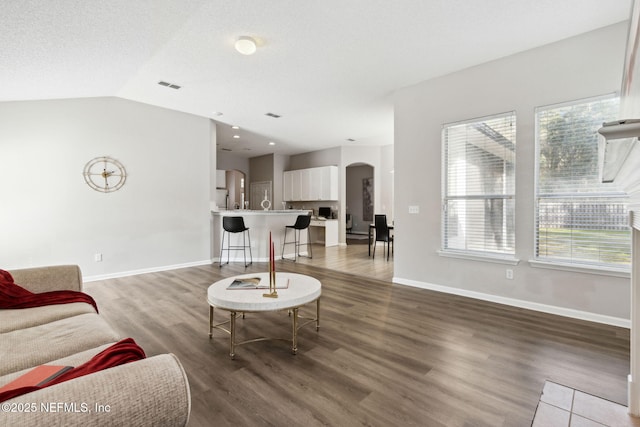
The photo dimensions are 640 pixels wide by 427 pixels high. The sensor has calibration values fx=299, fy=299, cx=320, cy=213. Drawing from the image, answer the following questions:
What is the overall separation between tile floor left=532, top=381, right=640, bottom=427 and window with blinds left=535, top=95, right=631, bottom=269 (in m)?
1.70

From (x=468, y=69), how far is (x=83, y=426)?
444cm

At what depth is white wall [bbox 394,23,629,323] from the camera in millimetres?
2881

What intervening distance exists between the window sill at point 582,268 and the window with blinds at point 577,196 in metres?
0.05

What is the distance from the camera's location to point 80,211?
4.47 m

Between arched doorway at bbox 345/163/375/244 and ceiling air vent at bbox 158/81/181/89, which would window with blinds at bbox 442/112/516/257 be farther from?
arched doorway at bbox 345/163/375/244

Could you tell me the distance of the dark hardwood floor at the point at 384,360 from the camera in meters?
1.66

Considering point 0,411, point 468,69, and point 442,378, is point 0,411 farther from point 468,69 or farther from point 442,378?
point 468,69

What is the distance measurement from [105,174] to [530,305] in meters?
5.99

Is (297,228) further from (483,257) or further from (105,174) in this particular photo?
(483,257)

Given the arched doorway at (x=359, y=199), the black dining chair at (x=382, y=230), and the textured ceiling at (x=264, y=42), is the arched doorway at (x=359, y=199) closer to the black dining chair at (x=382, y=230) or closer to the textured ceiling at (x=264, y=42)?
the black dining chair at (x=382, y=230)

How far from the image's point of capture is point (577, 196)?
2.99 meters

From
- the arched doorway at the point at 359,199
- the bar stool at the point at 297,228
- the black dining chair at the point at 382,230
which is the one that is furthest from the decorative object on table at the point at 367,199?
the bar stool at the point at 297,228

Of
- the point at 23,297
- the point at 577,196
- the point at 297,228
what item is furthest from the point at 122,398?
the point at 297,228

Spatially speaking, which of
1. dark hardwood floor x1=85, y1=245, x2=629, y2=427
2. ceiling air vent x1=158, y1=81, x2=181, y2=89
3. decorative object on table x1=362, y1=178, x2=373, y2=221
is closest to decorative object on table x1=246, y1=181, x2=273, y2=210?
decorative object on table x1=362, y1=178, x2=373, y2=221
